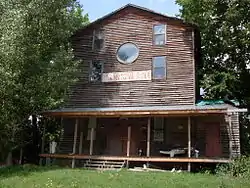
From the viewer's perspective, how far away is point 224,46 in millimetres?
22438

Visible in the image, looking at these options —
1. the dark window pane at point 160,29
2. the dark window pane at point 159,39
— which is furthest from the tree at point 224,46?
the dark window pane at point 159,39

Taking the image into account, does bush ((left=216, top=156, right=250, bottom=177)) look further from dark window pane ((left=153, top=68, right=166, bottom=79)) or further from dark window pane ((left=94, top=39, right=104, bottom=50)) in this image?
dark window pane ((left=94, top=39, right=104, bottom=50))

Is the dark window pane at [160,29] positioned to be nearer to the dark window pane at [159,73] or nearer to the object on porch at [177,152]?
the dark window pane at [159,73]

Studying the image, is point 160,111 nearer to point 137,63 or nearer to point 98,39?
point 137,63

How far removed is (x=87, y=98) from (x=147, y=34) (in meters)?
5.37

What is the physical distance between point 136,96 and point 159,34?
13.4 feet

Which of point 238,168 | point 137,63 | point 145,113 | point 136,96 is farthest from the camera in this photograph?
point 137,63

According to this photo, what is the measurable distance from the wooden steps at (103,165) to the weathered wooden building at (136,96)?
100 mm

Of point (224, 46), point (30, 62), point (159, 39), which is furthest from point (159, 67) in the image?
point (30, 62)

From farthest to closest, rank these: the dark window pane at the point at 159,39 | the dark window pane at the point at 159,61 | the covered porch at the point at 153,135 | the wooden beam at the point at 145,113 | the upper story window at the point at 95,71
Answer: the upper story window at the point at 95,71 → the dark window pane at the point at 159,39 → the dark window pane at the point at 159,61 → the covered porch at the point at 153,135 → the wooden beam at the point at 145,113

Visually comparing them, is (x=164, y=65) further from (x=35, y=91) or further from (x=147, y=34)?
(x=35, y=91)

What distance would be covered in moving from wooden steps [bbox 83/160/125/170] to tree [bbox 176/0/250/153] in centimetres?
687

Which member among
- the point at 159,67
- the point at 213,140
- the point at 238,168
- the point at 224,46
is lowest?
the point at 238,168

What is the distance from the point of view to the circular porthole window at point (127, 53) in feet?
73.0
